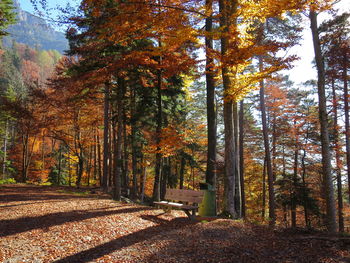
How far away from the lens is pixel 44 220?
609 centimetres

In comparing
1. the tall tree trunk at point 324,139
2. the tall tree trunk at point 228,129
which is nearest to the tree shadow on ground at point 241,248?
the tall tree trunk at point 228,129

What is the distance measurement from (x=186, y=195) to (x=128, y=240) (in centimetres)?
307

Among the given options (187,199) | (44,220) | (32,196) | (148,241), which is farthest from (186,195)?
(32,196)

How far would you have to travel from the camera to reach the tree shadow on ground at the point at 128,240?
4.04m

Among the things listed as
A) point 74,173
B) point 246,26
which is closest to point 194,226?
point 246,26

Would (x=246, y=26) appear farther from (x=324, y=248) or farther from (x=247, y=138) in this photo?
(x=247, y=138)

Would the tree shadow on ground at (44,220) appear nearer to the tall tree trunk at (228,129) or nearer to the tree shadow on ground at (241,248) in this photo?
the tree shadow on ground at (241,248)

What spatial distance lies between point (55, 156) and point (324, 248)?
26203 millimetres

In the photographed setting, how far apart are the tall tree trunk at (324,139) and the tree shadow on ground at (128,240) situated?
5284 mm

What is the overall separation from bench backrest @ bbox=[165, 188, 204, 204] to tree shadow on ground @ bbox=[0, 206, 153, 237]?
1911 mm

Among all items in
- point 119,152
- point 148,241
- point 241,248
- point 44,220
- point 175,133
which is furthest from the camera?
point 119,152

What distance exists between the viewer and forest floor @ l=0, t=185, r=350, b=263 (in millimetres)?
4016

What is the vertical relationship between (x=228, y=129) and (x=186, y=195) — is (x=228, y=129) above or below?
above

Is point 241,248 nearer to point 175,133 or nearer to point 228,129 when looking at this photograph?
point 228,129
